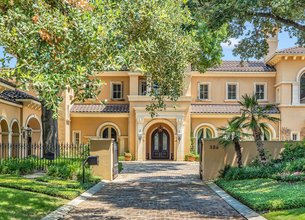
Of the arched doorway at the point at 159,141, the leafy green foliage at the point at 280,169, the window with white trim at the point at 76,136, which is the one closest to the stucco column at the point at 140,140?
the arched doorway at the point at 159,141

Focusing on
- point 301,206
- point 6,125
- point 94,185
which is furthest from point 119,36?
point 6,125

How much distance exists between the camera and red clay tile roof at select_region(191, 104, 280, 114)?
3613 cm

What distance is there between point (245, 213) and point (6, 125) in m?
17.7

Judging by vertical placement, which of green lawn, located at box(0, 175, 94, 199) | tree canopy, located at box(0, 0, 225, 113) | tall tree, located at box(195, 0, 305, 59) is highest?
tall tree, located at box(195, 0, 305, 59)

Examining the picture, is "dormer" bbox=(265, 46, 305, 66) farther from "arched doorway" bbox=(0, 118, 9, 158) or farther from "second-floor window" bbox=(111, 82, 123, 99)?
"arched doorway" bbox=(0, 118, 9, 158)

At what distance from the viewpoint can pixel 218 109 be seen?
3681 cm

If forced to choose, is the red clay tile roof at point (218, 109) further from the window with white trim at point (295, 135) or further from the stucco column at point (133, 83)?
the stucco column at point (133, 83)

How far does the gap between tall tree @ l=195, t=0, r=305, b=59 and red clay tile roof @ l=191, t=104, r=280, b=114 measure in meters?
14.6

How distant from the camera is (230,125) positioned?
18.9m

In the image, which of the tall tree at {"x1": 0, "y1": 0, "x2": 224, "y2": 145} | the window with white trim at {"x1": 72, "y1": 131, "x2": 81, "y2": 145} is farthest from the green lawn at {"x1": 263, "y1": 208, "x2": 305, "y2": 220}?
the window with white trim at {"x1": 72, "y1": 131, "x2": 81, "y2": 145}

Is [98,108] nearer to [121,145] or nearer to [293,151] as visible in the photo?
[121,145]

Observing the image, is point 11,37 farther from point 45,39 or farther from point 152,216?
point 152,216

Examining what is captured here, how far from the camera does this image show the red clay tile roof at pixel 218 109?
119ft

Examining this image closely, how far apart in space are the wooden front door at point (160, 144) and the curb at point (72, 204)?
2060cm
